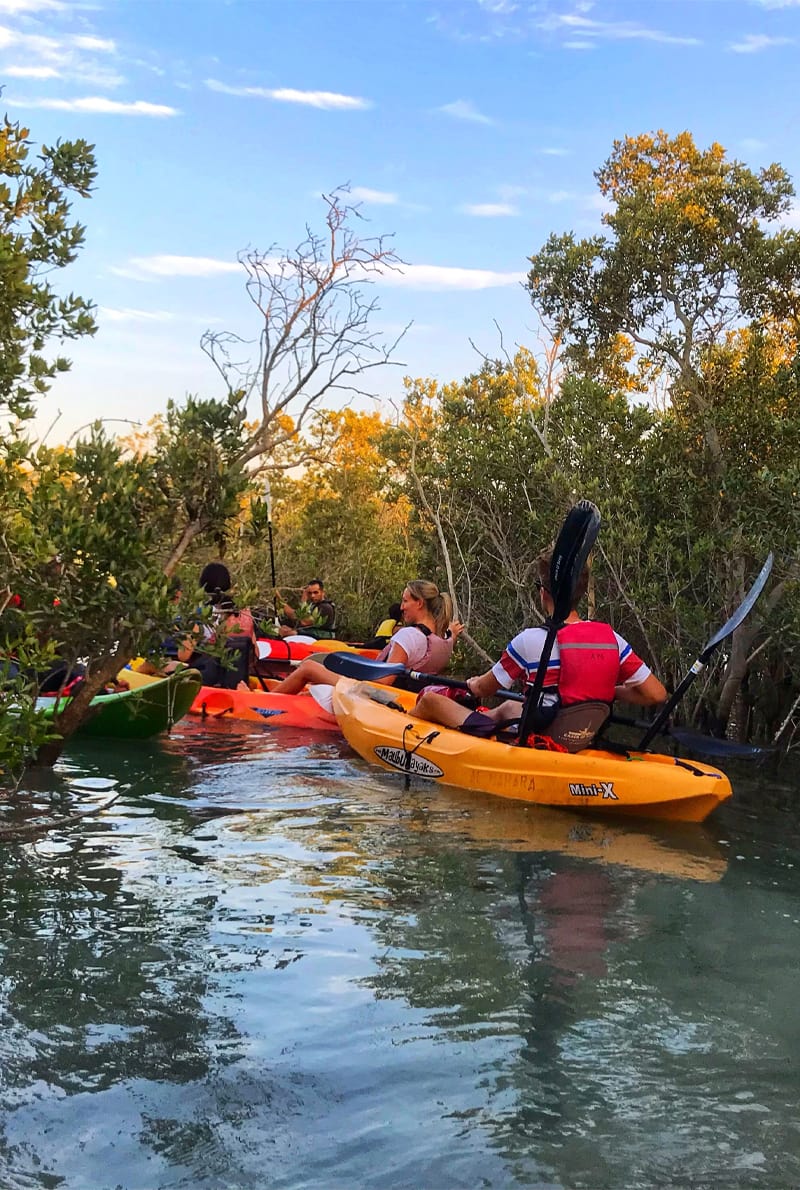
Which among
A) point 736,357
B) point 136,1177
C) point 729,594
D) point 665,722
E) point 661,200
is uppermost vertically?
point 661,200

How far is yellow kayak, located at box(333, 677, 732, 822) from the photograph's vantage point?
6.72m

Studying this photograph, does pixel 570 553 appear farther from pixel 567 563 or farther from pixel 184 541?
pixel 184 541

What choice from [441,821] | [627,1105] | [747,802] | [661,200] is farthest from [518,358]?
[627,1105]

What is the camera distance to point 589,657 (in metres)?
6.83

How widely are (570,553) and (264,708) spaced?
521cm

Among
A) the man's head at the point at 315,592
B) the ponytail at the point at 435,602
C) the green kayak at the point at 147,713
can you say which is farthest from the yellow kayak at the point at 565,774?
the man's head at the point at 315,592

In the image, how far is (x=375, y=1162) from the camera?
276cm

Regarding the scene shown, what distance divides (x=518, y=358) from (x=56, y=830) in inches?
436

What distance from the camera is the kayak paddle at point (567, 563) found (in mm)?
6543

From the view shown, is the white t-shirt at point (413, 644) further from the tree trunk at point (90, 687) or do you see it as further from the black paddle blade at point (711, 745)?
the tree trunk at point (90, 687)

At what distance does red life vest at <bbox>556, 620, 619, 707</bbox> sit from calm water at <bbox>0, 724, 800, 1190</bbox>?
2.91 ft

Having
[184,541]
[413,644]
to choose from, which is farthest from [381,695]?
[184,541]

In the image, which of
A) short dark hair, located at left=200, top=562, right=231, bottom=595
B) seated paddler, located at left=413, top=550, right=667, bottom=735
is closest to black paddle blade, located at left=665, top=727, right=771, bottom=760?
seated paddler, located at left=413, top=550, right=667, bottom=735

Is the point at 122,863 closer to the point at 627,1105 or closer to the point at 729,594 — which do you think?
the point at 627,1105
